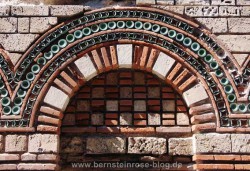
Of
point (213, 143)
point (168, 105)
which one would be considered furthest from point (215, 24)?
point (213, 143)

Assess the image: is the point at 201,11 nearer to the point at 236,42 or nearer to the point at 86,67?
the point at 236,42

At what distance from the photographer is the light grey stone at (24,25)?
5457mm

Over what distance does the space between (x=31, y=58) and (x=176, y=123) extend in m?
1.78

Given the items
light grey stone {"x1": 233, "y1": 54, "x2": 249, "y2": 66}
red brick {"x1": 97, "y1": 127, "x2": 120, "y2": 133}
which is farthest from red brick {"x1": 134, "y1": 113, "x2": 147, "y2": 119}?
light grey stone {"x1": 233, "y1": 54, "x2": 249, "y2": 66}

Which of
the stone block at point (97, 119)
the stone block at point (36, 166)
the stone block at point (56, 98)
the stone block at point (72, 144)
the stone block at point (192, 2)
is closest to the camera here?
the stone block at point (36, 166)

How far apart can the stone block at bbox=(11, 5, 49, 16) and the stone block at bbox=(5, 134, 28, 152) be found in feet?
4.64

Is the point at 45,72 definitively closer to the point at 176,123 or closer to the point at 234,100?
the point at 176,123

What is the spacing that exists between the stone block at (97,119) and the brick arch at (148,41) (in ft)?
2.16

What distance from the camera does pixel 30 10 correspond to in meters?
5.52

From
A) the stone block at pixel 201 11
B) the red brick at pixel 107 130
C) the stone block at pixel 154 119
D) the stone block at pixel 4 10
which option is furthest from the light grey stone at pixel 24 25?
the stone block at pixel 201 11

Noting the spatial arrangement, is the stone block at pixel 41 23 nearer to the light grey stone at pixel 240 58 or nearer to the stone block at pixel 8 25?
the stone block at pixel 8 25

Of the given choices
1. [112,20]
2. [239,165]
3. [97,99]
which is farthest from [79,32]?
[239,165]

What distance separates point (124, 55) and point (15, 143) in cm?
153

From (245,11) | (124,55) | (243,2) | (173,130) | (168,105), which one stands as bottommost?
(173,130)
